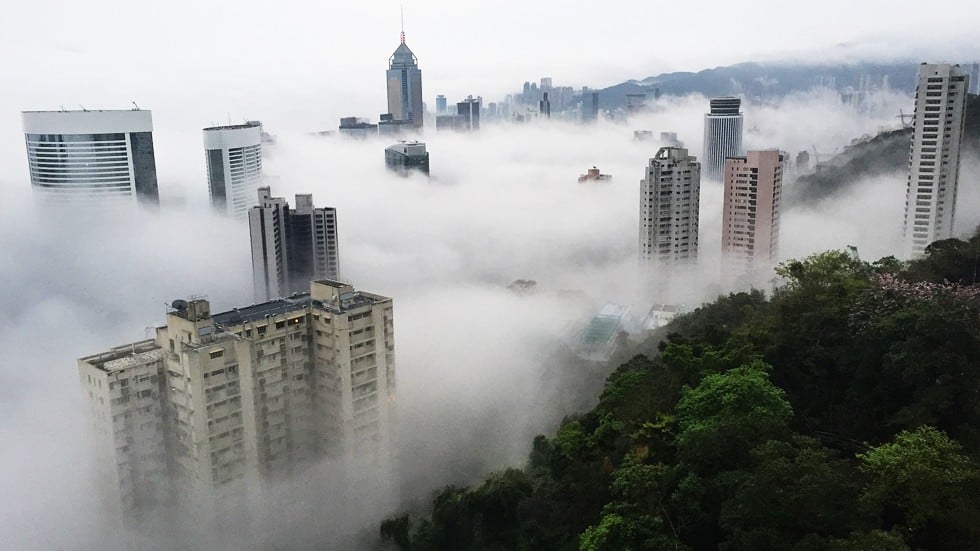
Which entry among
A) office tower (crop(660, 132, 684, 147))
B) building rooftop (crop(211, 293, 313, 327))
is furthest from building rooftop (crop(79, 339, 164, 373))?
office tower (crop(660, 132, 684, 147))

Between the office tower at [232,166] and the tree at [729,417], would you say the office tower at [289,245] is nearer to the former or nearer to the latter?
the office tower at [232,166]

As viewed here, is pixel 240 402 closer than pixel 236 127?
Yes

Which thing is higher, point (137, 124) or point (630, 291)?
point (137, 124)

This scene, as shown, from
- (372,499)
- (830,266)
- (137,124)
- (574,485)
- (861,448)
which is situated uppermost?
(137,124)

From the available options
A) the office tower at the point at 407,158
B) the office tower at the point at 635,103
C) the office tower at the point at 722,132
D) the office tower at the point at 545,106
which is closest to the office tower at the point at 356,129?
the office tower at the point at 407,158

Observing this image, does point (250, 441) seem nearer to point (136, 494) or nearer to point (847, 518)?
point (136, 494)

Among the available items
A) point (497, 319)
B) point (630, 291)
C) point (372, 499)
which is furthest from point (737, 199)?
point (372, 499)

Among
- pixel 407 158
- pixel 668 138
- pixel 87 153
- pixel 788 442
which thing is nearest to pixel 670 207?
pixel 668 138

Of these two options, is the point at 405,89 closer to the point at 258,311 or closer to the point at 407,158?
the point at 407,158
